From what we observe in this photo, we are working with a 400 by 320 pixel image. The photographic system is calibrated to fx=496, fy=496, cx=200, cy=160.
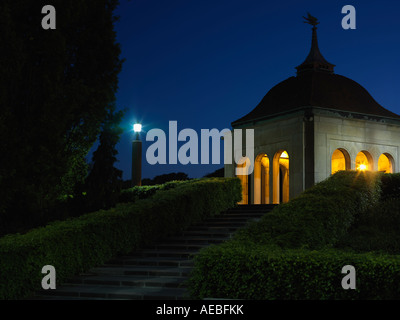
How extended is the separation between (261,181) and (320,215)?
1150cm

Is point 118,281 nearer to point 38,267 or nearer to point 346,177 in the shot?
point 38,267

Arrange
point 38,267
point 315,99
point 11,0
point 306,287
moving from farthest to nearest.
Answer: point 315,99, point 11,0, point 38,267, point 306,287

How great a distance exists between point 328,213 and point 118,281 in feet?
17.2

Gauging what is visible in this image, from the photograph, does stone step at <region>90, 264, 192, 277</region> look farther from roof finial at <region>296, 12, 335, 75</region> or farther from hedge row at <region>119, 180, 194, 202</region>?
roof finial at <region>296, 12, 335, 75</region>

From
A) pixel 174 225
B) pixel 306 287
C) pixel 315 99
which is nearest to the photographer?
pixel 306 287

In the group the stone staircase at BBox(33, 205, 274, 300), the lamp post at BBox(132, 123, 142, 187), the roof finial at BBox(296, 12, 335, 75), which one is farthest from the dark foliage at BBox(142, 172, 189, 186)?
the stone staircase at BBox(33, 205, 274, 300)

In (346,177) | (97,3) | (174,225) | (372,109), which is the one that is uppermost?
(97,3)

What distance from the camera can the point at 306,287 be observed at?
7.56 metres

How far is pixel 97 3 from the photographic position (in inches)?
592

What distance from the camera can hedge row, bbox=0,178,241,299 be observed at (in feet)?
32.1

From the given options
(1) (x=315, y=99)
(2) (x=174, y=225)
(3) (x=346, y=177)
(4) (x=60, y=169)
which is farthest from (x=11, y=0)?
(1) (x=315, y=99)

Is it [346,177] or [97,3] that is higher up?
[97,3]

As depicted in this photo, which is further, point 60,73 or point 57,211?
point 57,211

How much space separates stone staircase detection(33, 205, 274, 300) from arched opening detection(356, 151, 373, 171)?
892 centimetres
